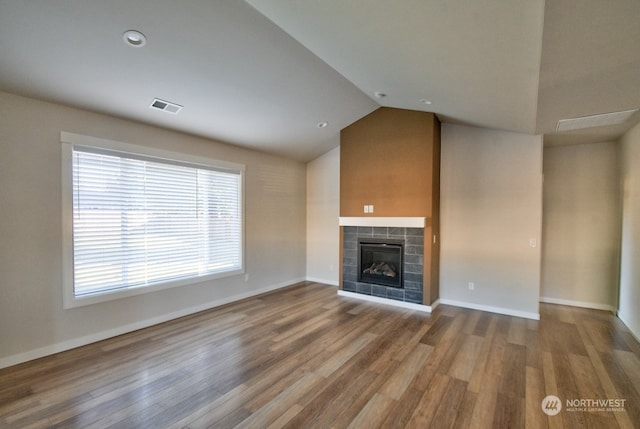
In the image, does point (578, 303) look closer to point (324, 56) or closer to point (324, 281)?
point (324, 281)

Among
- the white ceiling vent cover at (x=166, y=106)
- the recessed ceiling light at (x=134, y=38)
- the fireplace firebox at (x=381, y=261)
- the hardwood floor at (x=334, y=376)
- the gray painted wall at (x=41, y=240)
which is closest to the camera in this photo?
the hardwood floor at (x=334, y=376)

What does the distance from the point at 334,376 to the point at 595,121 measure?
4021 millimetres

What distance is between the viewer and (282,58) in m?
2.95

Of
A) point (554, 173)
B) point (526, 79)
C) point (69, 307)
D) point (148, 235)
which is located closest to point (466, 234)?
point (554, 173)

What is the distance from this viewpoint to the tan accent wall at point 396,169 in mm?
4395

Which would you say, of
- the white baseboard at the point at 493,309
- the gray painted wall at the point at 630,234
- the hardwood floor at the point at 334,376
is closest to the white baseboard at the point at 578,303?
the gray painted wall at the point at 630,234

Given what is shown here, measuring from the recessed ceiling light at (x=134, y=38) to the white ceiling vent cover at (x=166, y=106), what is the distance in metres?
0.87

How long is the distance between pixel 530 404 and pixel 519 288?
2360 millimetres

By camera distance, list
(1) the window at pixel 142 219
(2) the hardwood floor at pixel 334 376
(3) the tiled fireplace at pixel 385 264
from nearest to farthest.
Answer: (2) the hardwood floor at pixel 334 376 → (1) the window at pixel 142 219 → (3) the tiled fireplace at pixel 385 264

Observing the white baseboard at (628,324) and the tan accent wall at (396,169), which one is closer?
the white baseboard at (628,324)

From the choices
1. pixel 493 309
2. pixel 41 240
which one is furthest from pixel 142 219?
pixel 493 309

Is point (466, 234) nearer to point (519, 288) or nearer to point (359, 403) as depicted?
point (519, 288)

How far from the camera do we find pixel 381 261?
16.3ft

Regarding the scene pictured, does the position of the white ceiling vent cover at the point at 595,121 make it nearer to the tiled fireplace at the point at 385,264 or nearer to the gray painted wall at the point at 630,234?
the gray painted wall at the point at 630,234
